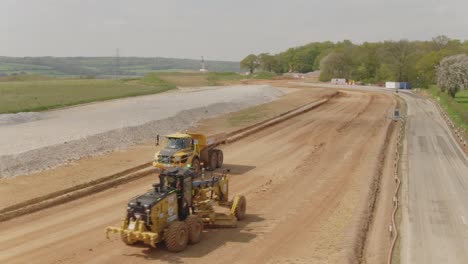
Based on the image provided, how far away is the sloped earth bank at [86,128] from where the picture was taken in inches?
1109

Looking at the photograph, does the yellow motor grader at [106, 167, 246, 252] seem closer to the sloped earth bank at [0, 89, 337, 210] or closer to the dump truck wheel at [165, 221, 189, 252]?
the dump truck wheel at [165, 221, 189, 252]

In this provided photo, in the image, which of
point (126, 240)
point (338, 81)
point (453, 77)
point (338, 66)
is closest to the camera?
point (126, 240)

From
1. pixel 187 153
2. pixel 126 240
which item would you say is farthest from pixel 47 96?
pixel 126 240

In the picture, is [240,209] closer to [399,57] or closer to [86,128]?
[86,128]

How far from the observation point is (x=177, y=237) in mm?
15297

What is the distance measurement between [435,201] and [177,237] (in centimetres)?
1283

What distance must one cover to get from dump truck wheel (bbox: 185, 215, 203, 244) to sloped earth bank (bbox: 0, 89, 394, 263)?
29cm

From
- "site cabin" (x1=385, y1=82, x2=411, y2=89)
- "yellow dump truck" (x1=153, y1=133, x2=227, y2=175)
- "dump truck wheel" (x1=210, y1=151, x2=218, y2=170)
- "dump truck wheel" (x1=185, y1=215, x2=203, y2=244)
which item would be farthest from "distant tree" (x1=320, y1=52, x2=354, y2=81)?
"dump truck wheel" (x1=185, y1=215, x2=203, y2=244)

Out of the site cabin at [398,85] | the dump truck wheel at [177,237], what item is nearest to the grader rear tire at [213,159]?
the dump truck wheel at [177,237]

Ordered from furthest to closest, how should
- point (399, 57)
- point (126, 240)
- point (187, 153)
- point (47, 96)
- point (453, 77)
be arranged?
1. point (399, 57)
2. point (453, 77)
3. point (47, 96)
4. point (187, 153)
5. point (126, 240)

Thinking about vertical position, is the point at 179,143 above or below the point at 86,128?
above

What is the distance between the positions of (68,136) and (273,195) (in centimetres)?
1743

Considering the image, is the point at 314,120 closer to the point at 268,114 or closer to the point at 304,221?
the point at 268,114

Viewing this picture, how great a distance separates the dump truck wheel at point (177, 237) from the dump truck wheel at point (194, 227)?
0.24 meters
